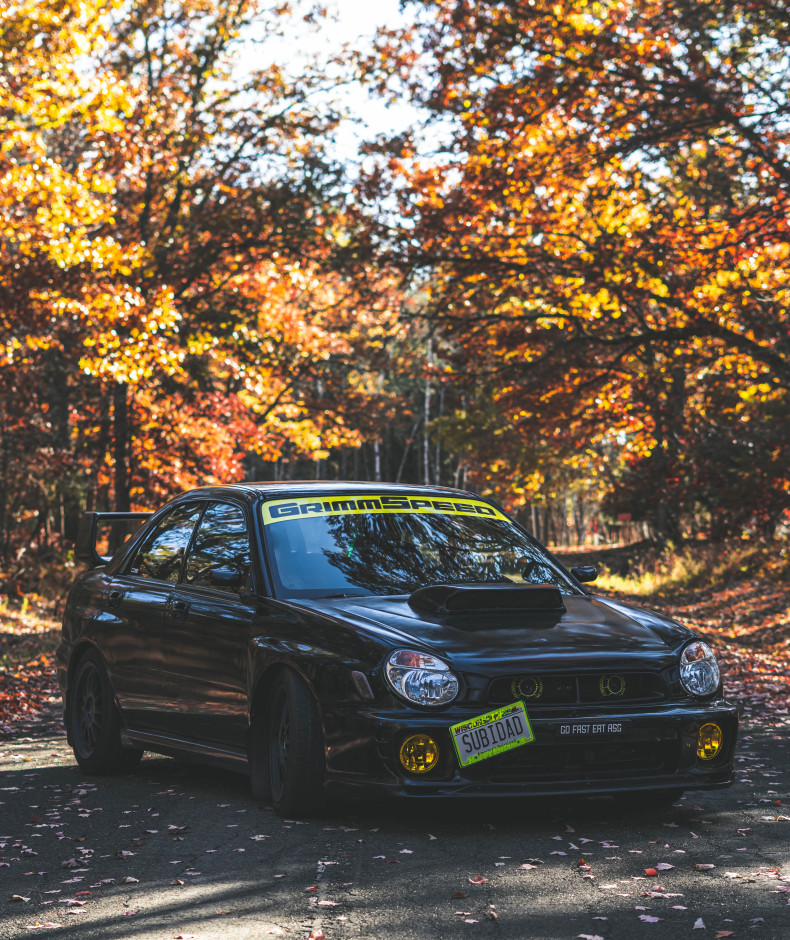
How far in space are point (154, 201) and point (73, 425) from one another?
5.28 meters

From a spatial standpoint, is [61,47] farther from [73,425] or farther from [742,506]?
[73,425]

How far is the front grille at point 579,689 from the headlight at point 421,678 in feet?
0.61

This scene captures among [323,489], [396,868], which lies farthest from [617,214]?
[396,868]

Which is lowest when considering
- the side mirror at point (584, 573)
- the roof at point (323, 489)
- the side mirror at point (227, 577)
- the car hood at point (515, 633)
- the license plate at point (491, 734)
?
the license plate at point (491, 734)

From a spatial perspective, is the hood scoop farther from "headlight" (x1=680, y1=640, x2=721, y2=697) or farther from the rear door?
the rear door

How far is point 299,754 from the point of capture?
588 centimetres

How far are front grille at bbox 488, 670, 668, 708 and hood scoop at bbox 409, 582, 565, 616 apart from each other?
542 millimetres

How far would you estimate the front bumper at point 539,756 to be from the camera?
18.3 feet

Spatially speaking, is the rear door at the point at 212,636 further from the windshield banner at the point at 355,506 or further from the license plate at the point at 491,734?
the license plate at the point at 491,734

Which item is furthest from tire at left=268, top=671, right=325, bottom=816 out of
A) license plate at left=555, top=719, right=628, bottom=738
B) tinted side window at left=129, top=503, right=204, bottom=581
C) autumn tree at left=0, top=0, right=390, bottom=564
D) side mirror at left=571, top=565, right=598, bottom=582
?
autumn tree at left=0, top=0, right=390, bottom=564

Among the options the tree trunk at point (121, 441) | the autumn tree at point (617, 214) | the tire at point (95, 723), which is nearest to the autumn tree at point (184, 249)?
the tree trunk at point (121, 441)

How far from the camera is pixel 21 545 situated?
2667cm

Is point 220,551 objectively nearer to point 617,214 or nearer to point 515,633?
point 515,633

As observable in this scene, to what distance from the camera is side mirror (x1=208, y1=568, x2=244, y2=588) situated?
→ 22.1 feet
